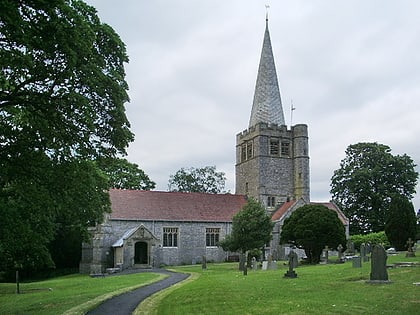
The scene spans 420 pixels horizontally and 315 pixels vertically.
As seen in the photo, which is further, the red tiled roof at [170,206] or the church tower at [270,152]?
the church tower at [270,152]

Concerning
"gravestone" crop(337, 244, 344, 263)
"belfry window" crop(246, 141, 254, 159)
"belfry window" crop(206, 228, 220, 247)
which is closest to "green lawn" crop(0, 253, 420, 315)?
"gravestone" crop(337, 244, 344, 263)

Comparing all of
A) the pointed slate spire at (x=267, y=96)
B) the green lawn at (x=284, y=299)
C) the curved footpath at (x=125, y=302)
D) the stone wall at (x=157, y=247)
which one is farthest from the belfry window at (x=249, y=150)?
the green lawn at (x=284, y=299)

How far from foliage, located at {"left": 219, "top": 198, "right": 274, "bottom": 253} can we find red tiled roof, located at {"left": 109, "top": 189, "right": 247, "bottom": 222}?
1061 centimetres

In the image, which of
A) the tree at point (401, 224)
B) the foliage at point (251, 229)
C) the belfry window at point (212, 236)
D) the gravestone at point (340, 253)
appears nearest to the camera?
the gravestone at point (340, 253)

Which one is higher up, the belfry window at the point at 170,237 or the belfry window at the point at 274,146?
the belfry window at the point at 274,146

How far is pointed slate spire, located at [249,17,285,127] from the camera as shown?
52.8 metres

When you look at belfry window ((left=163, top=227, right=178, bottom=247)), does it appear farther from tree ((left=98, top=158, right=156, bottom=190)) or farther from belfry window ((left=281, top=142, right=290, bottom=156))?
belfry window ((left=281, top=142, right=290, bottom=156))

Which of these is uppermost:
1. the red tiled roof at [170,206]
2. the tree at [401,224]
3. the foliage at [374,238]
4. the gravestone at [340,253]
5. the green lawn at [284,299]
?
the red tiled roof at [170,206]

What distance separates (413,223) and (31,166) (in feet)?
84.8

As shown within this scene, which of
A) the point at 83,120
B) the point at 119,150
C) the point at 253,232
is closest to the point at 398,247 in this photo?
the point at 253,232

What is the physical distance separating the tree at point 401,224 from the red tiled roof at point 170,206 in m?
17.5

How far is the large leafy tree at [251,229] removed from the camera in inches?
1347

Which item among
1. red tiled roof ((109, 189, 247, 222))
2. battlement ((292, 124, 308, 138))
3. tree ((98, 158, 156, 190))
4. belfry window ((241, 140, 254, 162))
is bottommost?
red tiled roof ((109, 189, 247, 222))

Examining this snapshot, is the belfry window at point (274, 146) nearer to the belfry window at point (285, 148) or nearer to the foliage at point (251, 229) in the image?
the belfry window at point (285, 148)
